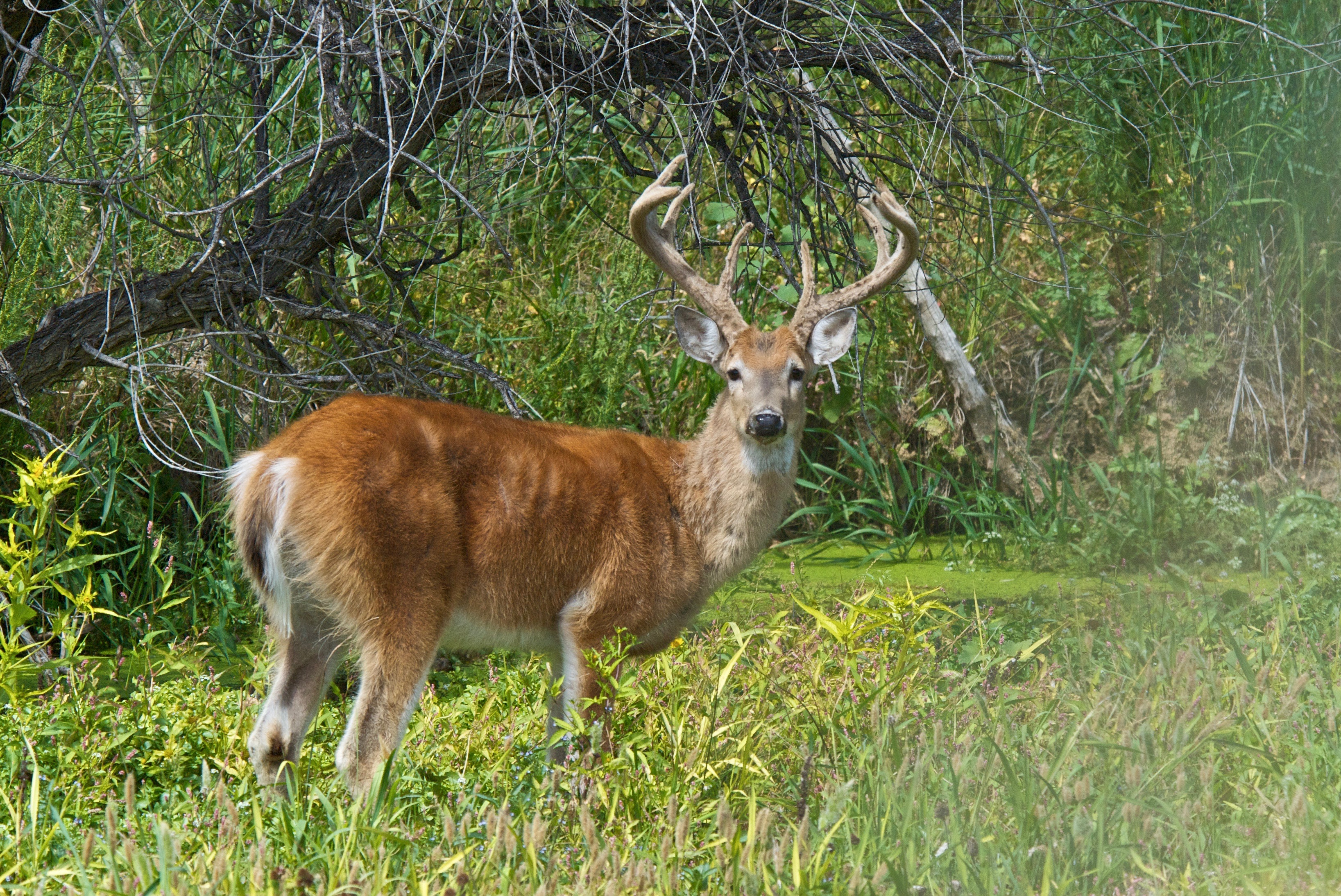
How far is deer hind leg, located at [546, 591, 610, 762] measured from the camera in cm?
426

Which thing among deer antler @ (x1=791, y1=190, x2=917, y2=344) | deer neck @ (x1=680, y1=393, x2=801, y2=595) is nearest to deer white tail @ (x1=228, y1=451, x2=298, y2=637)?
deer neck @ (x1=680, y1=393, x2=801, y2=595)

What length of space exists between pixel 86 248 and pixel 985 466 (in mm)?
4835

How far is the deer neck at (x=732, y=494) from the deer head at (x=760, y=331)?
2.8 inches

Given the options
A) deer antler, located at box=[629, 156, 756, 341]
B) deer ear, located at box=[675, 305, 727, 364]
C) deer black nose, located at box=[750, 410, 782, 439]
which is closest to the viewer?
deer black nose, located at box=[750, 410, 782, 439]

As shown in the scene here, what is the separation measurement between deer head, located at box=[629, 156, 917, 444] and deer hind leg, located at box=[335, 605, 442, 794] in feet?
4.83

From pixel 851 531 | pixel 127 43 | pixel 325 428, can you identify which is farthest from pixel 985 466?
pixel 127 43

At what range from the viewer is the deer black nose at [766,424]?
15.5 ft

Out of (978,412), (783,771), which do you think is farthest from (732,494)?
(978,412)

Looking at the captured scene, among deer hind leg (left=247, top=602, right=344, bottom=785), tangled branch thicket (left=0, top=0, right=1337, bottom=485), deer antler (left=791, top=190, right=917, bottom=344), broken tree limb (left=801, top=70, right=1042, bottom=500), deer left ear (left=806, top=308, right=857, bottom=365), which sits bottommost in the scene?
broken tree limb (left=801, top=70, right=1042, bottom=500)

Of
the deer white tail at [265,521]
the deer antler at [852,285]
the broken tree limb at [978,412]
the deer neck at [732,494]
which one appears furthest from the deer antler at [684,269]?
the broken tree limb at [978,412]

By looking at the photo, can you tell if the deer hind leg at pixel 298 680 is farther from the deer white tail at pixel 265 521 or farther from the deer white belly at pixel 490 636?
the deer white belly at pixel 490 636

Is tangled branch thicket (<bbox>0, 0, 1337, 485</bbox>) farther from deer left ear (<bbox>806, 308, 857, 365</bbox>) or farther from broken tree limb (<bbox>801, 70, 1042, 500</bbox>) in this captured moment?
broken tree limb (<bbox>801, 70, 1042, 500</bbox>)

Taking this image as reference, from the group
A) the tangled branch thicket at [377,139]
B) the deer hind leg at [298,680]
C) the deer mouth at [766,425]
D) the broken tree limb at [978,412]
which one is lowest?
the broken tree limb at [978,412]

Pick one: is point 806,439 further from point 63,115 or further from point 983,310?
point 63,115
